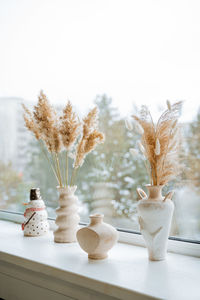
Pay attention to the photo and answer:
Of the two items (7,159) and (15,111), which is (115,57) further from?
(7,159)

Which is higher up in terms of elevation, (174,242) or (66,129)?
(66,129)

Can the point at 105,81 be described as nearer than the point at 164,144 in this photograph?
No

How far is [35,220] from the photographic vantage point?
1.55 metres

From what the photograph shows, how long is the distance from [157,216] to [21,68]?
4.34 ft

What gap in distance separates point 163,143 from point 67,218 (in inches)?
20.7

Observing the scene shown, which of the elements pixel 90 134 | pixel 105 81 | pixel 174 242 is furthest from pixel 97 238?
pixel 105 81

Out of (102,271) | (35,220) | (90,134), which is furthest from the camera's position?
(35,220)

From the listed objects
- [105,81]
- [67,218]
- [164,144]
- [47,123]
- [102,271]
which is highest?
[105,81]

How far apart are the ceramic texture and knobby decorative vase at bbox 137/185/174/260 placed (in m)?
0.59

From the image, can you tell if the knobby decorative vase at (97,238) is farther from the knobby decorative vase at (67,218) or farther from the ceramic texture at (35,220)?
the ceramic texture at (35,220)

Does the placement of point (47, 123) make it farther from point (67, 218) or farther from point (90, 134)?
point (67, 218)

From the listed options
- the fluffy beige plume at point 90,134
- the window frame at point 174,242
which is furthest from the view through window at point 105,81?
the fluffy beige plume at point 90,134

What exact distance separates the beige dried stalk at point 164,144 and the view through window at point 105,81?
0.13 metres

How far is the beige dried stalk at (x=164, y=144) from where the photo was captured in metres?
1.11
